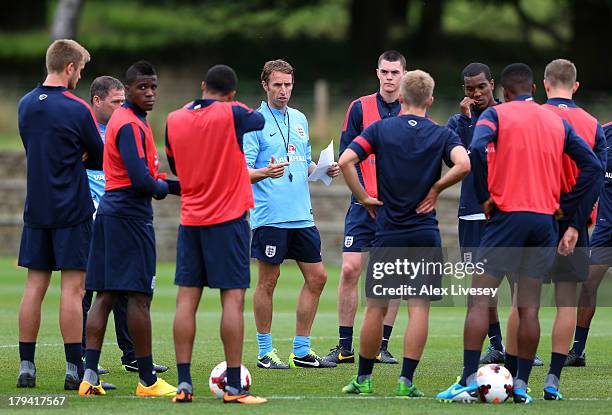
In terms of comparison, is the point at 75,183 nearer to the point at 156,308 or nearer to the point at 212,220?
the point at 212,220

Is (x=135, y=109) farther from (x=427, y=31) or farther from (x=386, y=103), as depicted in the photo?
(x=427, y=31)

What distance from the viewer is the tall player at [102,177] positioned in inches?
396

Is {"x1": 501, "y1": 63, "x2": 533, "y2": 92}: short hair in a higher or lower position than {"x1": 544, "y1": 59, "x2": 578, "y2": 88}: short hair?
lower

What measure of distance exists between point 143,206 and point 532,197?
282cm

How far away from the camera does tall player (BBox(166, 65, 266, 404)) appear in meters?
8.35

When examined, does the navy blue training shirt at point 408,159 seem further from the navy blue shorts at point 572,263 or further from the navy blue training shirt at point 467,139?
the navy blue training shirt at point 467,139

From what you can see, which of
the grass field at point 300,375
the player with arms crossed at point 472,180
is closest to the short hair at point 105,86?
the grass field at point 300,375

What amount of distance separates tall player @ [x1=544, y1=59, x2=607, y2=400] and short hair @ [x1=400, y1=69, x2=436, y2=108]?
3.44ft

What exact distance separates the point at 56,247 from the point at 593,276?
4.86 meters

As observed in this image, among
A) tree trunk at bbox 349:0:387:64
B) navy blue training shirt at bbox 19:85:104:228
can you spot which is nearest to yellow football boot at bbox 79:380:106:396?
navy blue training shirt at bbox 19:85:104:228

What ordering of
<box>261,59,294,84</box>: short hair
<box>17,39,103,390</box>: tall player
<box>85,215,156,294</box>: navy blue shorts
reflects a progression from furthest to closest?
<box>261,59,294,84</box>: short hair → <box>17,39,103,390</box>: tall player → <box>85,215,156,294</box>: navy blue shorts

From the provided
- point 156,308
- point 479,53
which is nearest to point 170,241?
point 156,308

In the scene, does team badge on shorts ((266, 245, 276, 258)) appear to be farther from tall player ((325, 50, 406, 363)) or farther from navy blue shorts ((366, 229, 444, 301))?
navy blue shorts ((366, 229, 444, 301))

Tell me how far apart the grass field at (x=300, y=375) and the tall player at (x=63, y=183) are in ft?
2.06
